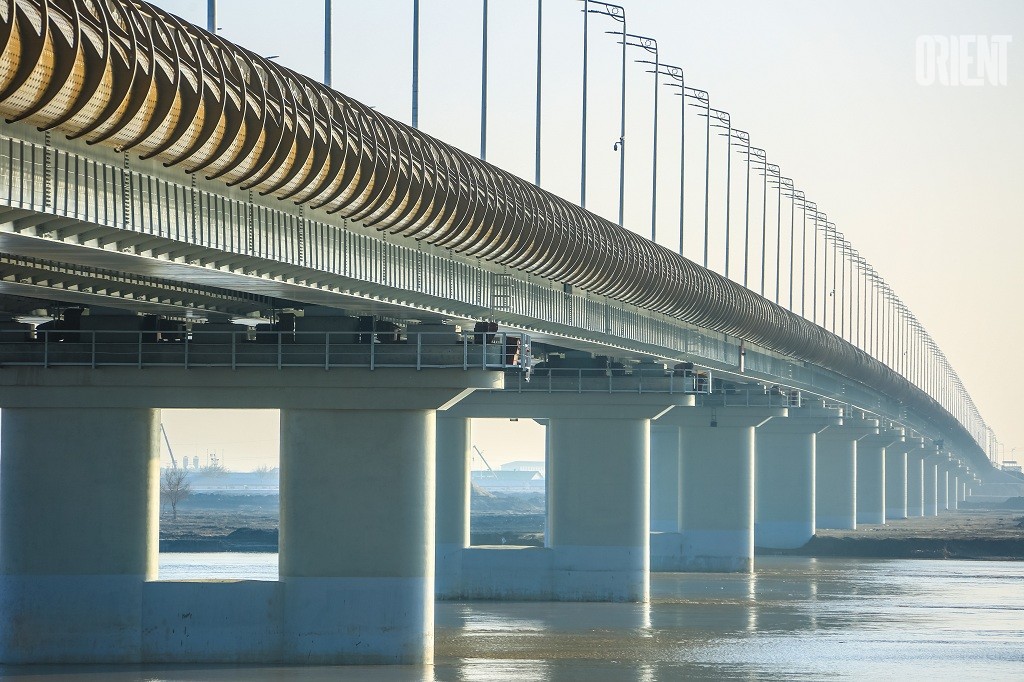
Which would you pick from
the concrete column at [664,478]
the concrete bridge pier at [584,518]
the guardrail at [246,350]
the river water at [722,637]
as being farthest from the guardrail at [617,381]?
the concrete column at [664,478]

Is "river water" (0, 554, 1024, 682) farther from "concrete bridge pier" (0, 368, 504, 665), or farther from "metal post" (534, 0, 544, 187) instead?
"metal post" (534, 0, 544, 187)

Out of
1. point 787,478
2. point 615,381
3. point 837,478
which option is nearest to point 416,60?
point 615,381

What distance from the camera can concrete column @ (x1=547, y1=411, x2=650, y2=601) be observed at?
252 ft

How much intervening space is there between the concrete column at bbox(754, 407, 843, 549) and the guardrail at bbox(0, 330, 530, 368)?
77821mm

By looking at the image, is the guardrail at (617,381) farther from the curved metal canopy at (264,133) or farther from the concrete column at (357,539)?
the concrete column at (357,539)

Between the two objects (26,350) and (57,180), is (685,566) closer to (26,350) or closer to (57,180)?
(26,350)

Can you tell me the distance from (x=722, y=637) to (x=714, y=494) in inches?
1583

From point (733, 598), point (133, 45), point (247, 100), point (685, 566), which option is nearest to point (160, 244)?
point (247, 100)

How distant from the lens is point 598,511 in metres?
77.1

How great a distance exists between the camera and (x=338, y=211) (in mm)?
41094

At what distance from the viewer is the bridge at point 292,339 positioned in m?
31.8

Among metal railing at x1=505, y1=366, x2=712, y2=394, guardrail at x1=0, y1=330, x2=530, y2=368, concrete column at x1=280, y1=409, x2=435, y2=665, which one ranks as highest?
metal railing at x1=505, y1=366, x2=712, y2=394

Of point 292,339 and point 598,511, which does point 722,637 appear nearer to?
point 598,511

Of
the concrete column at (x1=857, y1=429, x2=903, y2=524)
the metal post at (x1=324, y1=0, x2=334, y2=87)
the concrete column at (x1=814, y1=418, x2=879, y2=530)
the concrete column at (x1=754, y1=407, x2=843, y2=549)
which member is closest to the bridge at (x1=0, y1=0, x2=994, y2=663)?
the metal post at (x1=324, y1=0, x2=334, y2=87)
